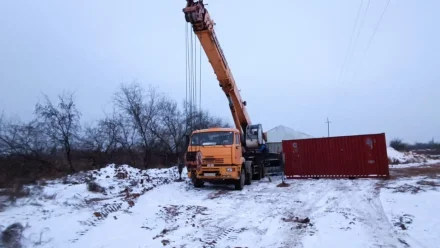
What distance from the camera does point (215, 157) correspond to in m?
13.7

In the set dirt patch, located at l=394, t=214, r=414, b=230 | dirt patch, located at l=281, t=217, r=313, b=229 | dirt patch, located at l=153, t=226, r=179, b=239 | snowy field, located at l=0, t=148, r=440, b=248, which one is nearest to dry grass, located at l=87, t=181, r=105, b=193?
snowy field, located at l=0, t=148, r=440, b=248

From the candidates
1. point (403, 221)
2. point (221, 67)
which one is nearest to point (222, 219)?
point (403, 221)

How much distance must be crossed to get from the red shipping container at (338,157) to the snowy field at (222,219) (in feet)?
19.0

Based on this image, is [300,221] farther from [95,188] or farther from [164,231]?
[95,188]

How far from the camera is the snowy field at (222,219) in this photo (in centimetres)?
644

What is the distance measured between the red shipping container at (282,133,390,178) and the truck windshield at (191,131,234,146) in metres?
6.90

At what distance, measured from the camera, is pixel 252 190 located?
14.2m

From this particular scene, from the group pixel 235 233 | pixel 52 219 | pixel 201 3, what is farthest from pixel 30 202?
pixel 201 3

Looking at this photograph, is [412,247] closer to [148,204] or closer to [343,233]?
[343,233]

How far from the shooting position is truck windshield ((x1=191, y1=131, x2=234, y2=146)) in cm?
1404

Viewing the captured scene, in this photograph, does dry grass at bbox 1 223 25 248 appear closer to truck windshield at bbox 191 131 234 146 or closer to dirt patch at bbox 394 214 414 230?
dirt patch at bbox 394 214 414 230

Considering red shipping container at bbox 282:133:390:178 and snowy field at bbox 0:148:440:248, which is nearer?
snowy field at bbox 0:148:440:248

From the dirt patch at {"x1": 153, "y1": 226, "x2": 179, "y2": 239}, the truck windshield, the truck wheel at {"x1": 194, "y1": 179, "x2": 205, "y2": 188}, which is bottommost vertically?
the dirt patch at {"x1": 153, "y1": 226, "x2": 179, "y2": 239}

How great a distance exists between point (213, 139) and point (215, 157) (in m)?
0.87
